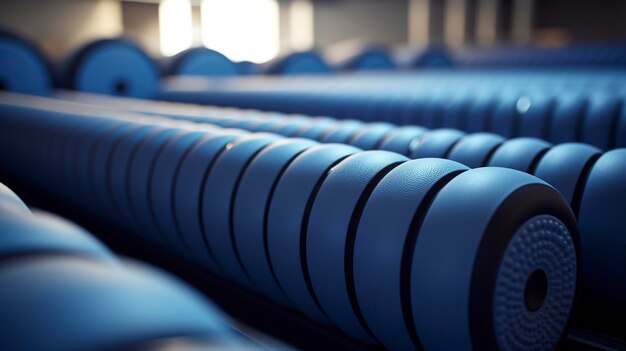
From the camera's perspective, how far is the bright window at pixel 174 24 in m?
11.1

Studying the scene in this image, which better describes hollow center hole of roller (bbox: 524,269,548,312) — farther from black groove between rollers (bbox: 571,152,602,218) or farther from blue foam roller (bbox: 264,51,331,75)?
blue foam roller (bbox: 264,51,331,75)

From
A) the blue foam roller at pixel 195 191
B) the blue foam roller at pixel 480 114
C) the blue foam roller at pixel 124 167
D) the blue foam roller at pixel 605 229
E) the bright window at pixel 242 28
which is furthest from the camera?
the bright window at pixel 242 28

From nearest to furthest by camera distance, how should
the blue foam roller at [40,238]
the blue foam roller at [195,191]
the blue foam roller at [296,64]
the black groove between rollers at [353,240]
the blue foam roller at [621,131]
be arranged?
the blue foam roller at [40,238]
the black groove between rollers at [353,240]
the blue foam roller at [195,191]
the blue foam roller at [621,131]
the blue foam roller at [296,64]

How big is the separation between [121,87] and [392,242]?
4997mm

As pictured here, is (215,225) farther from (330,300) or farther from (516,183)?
(516,183)

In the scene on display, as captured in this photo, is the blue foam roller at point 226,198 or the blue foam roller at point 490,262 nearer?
the blue foam roller at point 490,262

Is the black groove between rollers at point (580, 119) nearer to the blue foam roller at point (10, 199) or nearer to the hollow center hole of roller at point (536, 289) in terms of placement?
the hollow center hole of roller at point (536, 289)

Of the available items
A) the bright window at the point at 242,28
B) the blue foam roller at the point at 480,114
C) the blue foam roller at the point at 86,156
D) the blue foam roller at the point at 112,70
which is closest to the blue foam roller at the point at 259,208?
the blue foam roller at the point at 86,156

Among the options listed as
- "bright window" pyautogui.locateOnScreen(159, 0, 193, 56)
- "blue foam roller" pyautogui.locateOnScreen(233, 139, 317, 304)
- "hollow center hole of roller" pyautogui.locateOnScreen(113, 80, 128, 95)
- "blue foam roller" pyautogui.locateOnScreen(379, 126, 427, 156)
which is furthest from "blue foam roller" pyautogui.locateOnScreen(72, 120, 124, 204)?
"bright window" pyautogui.locateOnScreen(159, 0, 193, 56)

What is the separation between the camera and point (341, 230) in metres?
1.14

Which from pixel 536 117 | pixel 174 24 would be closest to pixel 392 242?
pixel 536 117

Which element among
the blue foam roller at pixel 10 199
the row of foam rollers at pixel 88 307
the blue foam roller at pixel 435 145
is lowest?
the blue foam roller at pixel 435 145

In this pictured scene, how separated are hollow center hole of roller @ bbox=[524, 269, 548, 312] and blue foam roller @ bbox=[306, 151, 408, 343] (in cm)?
34

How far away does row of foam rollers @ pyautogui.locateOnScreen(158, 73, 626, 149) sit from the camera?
90.1 inches
